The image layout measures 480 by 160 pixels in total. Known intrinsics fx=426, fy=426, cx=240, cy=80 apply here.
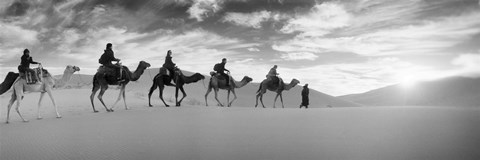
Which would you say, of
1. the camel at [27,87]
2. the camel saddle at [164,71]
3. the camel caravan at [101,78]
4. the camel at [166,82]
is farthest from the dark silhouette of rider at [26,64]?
the camel saddle at [164,71]

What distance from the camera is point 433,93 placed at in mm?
67812

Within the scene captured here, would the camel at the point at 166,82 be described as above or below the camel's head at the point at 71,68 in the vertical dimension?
below

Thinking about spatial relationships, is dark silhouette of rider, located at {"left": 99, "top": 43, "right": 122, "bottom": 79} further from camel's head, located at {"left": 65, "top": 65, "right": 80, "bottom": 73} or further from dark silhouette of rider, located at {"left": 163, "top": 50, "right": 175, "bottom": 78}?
dark silhouette of rider, located at {"left": 163, "top": 50, "right": 175, "bottom": 78}

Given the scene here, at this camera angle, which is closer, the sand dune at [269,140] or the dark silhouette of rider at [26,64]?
the sand dune at [269,140]

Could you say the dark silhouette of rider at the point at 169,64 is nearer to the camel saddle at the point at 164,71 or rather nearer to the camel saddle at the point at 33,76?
the camel saddle at the point at 164,71

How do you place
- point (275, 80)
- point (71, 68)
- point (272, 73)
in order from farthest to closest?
point (275, 80) → point (272, 73) → point (71, 68)

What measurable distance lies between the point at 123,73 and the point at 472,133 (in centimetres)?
1157

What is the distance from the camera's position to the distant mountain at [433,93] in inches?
2400

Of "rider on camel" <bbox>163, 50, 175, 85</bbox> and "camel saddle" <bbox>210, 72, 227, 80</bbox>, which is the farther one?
"camel saddle" <bbox>210, 72, 227, 80</bbox>

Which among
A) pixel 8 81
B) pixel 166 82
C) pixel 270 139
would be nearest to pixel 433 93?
pixel 166 82

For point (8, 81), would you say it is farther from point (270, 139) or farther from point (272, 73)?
point (272, 73)

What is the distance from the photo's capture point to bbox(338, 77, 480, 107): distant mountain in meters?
61.0

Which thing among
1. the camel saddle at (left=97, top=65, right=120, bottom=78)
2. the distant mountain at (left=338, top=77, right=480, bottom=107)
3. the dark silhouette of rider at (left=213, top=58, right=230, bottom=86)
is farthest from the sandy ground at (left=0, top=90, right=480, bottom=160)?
the distant mountain at (left=338, top=77, right=480, bottom=107)

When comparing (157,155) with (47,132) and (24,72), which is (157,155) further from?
(24,72)
